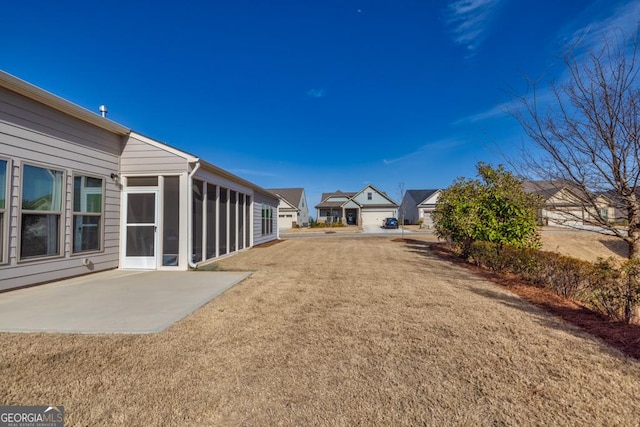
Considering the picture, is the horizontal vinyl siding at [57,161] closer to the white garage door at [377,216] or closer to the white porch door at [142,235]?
the white porch door at [142,235]

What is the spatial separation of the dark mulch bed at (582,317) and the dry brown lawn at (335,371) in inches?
7.4

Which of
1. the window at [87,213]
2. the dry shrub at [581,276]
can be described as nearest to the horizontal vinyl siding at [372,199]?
the dry shrub at [581,276]

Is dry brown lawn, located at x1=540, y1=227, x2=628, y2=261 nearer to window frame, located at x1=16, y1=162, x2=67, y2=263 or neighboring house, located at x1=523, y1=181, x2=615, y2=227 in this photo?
neighboring house, located at x1=523, y1=181, x2=615, y2=227

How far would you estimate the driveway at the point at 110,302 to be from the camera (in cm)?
362

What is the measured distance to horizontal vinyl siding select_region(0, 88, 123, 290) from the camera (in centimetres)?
511

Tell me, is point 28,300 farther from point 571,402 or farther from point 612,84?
point 612,84

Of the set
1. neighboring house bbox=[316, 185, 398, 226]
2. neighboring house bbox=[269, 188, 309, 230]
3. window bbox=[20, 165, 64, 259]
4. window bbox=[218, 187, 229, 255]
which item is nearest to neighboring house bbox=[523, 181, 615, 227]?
window bbox=[218, 187, 229, 255]

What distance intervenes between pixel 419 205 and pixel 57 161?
126 ft

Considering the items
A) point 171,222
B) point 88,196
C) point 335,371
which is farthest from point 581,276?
point 88,196

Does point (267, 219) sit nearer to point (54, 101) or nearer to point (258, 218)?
point (258, 218)

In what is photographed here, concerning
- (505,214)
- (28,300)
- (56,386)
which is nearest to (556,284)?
(505,214)

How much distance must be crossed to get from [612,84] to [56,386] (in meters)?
7.76

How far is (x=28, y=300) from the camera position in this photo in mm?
4605

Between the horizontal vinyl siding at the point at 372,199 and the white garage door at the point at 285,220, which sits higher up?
the horizontal vinyl siding at the point at 372,199
